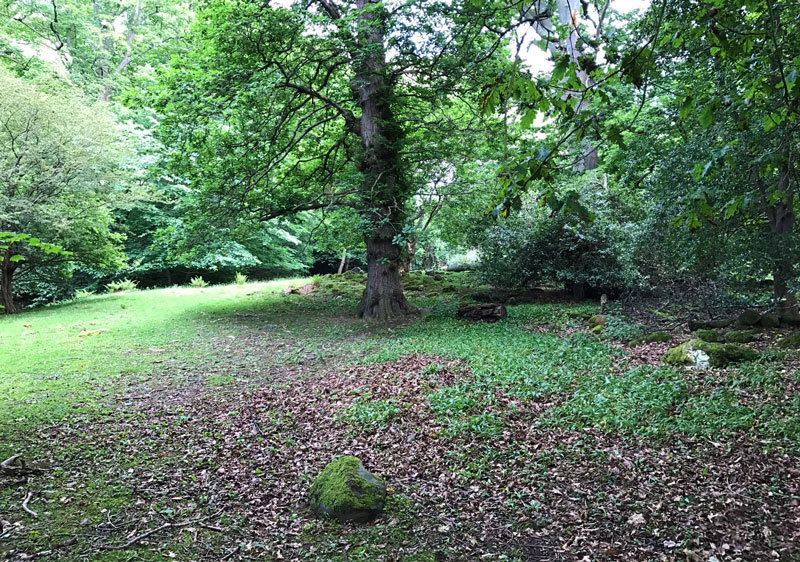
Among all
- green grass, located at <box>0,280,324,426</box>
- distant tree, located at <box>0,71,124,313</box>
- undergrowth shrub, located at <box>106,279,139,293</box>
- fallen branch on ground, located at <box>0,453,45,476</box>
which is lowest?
fallen branch on ground, located at <box>0,453,45,476</box>

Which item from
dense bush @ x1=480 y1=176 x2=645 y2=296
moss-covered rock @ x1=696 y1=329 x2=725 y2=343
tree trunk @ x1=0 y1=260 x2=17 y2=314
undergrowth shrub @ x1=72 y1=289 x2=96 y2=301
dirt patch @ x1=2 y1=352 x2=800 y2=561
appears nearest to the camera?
dirt patch @ x1=2 y1=352 x2=800 y2=561

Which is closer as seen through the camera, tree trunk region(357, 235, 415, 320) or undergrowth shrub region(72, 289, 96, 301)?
tree trunk region(357, 235, 415, 320)

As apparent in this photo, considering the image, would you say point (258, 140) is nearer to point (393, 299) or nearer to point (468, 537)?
point (393, 299)

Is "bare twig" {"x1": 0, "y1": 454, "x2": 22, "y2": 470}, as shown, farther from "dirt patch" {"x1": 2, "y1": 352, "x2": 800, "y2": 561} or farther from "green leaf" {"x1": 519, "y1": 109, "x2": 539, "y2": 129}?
"green leaf" {"x1": 519, "y1": 109, "x2": 539, "y2": 129}

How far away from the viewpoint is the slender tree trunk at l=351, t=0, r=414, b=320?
31.3ft

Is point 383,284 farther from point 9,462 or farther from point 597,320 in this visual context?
point 9,462

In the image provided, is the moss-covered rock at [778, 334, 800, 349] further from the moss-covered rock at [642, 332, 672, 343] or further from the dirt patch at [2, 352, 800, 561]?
the dirt patch at [2, 352, 800, 561]

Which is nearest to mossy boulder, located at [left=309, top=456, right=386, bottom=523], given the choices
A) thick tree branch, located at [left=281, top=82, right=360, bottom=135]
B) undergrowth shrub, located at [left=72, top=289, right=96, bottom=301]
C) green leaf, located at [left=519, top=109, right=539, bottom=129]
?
green leaf, located at [left=519, top=109, right=539, bottom=129]

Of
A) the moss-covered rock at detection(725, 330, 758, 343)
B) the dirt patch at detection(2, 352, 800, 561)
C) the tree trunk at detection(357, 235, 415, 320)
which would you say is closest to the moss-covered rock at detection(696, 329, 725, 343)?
the moss-covered rock at detection(725, 330, 758, 343)

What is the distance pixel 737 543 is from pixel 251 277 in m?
23.4

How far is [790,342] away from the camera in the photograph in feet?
18.5

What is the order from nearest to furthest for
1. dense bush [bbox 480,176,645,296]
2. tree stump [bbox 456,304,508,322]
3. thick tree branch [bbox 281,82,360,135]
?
thick tree branch [bbox 281,82,360,135] → tree stump [bbox 456,304,508,322] → dense bush [bbox 480,176,645,296]

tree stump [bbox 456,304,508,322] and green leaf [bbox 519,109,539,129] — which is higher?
green leaf [bbox 519,109,539,129]

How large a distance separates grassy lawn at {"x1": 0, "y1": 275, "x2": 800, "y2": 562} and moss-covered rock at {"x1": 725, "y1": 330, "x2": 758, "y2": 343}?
768 millimetres
